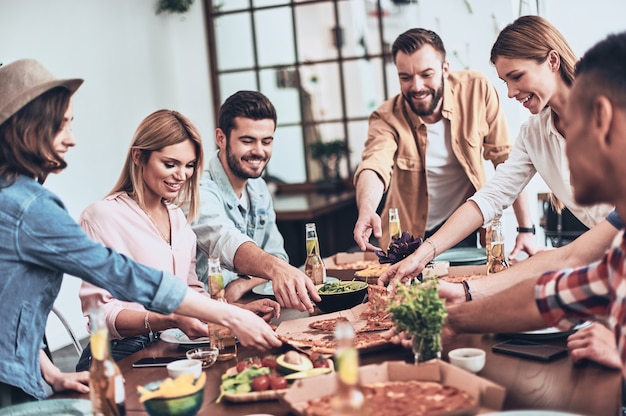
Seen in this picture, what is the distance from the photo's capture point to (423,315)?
1.53m

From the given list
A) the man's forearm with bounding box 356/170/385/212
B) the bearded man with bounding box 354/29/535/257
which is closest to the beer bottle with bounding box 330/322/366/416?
the man's forearm with bounding box 356/170/385/212

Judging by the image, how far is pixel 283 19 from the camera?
6.76 metres

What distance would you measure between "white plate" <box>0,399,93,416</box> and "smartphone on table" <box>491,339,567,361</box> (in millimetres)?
922

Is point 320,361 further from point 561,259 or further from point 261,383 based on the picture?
point 561,259

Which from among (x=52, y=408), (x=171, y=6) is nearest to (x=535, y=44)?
(x=52, y=408)

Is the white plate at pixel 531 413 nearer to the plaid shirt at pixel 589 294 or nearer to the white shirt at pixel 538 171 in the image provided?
the plaid shirt at pixel 589 294

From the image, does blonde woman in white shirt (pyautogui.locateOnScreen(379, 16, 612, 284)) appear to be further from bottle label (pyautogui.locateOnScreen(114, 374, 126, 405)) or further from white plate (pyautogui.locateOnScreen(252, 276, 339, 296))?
bottle label (pyautogui.locateOnScreen(114, 374, 126, 405))

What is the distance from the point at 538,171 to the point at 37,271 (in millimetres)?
1917

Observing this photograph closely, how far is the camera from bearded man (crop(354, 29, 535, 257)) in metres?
3.47

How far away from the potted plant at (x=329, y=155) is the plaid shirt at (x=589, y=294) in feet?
16.6

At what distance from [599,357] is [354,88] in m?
5.28

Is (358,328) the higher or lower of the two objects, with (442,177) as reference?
lower

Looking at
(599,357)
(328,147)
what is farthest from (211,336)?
(328,147)

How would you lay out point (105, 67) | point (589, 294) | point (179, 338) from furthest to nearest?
point (105, 67)
point (179, 338)
point (589, 294)
